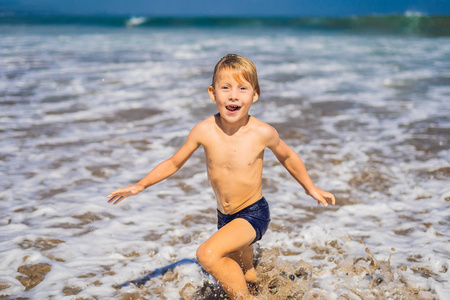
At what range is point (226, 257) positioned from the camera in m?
2.46

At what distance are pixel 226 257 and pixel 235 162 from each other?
1.89 feet

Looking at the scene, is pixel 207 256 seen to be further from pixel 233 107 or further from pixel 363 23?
pixel 363 23

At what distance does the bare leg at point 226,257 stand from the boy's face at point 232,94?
668 mm

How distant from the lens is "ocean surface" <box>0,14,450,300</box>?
2986 millimetres

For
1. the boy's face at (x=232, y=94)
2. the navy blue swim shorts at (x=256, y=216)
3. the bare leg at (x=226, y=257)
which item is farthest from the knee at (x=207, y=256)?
the boy's face at (x=232, y=94)

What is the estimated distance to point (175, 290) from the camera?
2.89m

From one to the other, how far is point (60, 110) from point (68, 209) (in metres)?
3.79

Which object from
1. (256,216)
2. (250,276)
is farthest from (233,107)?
(250,276)

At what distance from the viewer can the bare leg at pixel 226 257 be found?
2.35 m

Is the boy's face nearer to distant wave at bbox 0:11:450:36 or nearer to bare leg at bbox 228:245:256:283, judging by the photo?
bare leg at bbox 228:245:256:283

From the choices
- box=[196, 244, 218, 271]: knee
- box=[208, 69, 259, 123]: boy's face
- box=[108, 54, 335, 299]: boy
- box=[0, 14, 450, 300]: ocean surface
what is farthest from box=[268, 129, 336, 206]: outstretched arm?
box=[196, 244, 218, 271]: knee

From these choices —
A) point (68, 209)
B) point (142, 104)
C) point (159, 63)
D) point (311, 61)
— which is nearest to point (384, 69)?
point (311, 61)

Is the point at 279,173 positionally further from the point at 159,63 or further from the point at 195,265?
the point at 159,63

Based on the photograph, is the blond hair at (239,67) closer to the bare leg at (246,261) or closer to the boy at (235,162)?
the boy at (235,162)
